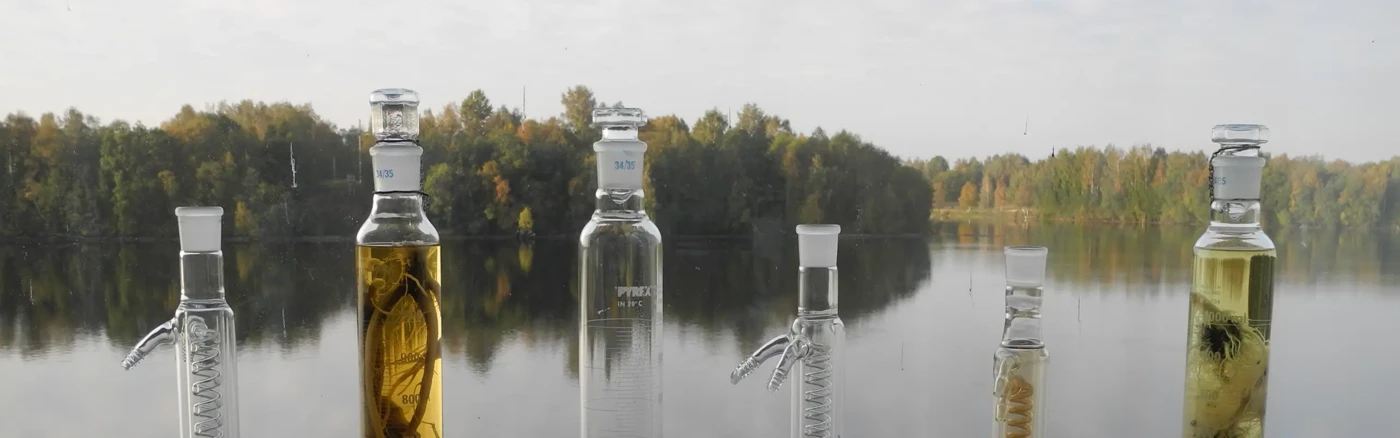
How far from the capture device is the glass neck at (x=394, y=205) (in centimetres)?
99

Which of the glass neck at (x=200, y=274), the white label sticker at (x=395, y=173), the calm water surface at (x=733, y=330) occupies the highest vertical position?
the white label sticker at (x=395, y=173)

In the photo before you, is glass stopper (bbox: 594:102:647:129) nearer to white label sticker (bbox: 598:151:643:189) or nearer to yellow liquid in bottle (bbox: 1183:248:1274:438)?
white label sticker (bbox: 598:151:643:189)

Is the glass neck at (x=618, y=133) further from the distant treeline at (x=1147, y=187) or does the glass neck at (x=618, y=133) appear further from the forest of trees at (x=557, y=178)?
the distant treeline at (x=1147, y=187)

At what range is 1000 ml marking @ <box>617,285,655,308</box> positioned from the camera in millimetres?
1031

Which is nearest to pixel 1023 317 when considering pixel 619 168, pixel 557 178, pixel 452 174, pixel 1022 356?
pixel 1022 356

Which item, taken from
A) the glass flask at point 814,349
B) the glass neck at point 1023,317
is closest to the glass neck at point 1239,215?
the glass neck at point 1023,317

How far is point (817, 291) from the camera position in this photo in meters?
1.01

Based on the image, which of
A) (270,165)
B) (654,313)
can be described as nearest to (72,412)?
(270,165)

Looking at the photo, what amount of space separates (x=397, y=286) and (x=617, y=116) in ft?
0.97

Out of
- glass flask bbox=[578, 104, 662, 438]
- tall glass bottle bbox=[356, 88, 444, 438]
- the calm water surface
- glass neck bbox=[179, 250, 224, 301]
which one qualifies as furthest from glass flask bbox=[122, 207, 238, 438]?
the calm water surface

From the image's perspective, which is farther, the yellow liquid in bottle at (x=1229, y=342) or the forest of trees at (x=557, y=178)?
the forest of trees at (x=557, y=178)

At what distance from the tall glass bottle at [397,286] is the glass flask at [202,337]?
6.4 inches

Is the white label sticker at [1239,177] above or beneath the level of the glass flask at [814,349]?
above

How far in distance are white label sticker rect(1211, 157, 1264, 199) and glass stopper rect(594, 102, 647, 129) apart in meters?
0.66
